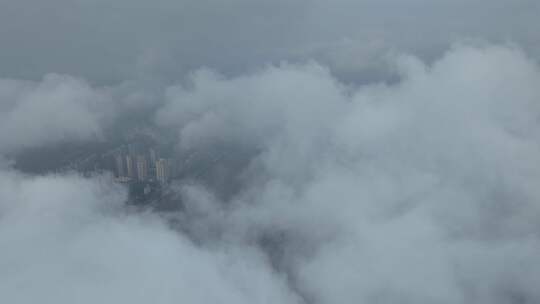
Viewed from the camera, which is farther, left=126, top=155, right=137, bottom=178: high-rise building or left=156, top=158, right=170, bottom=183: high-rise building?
left=156, top=158, right=170, bottom=183: high-rise building

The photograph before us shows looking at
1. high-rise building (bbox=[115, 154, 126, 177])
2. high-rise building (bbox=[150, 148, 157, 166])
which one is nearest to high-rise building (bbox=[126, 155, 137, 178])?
high-rise building (bbox=[115, 154, 126, 177])

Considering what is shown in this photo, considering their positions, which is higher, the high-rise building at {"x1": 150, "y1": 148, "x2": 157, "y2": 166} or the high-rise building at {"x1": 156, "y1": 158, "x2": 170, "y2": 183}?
the high-rise building at {"x1": 150, "y1": 148, "x2": 157, "y2": 166}

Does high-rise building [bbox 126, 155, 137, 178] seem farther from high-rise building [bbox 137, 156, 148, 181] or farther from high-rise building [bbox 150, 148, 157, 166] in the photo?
high-rise building [bbox 150, 148, 157, 166]

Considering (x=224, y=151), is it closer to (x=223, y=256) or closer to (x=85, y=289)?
(x=223, y=256)

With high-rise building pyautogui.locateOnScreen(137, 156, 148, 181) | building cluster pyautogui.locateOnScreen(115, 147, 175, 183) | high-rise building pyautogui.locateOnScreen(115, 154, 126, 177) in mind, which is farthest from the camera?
high-rise building pyautogui.locateOnScreen(137, 156, 148, 181)

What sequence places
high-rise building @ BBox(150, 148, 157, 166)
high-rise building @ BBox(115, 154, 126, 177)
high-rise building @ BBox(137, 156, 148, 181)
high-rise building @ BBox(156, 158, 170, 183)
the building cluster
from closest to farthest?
high-rise building @ BBox(115, 154, 126, 177), the building cluster, high-rise building @ BBox(137, 156, 148, 181), high-rise building @ BBox(156, 158, 170, 183), high-rise building @ BBox(150, 148, 157, 166)

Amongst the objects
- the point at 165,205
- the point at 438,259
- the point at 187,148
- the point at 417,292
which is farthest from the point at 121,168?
the point at 438,259

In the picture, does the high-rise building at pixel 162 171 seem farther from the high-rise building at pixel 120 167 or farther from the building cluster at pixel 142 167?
the high-rise building at pixel 120 167
